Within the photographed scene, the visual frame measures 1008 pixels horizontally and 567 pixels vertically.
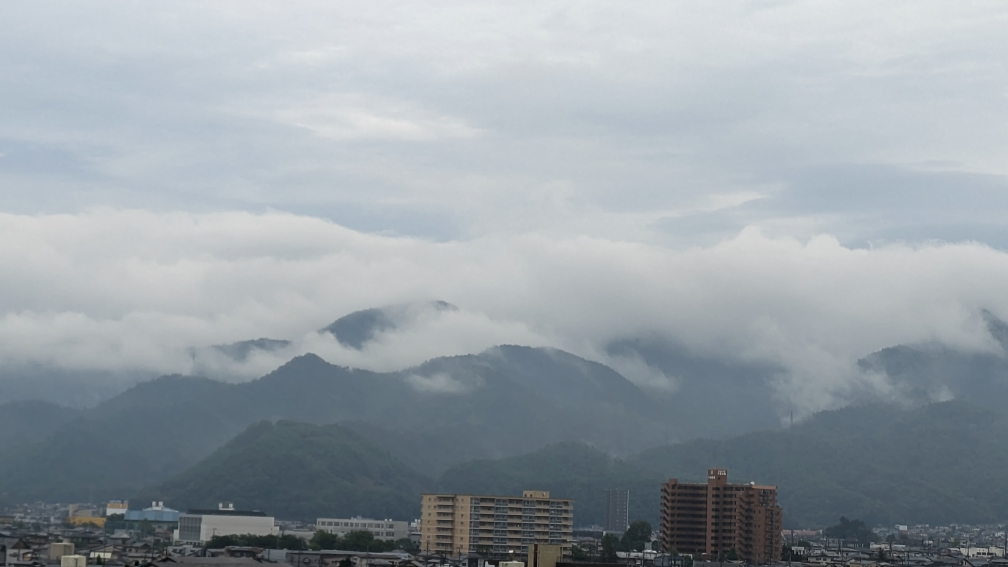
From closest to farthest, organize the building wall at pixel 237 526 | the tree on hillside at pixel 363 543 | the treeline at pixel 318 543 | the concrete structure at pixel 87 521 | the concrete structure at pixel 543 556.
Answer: the concrete structure at pixel 543 556 → the treeline at pixel 318 543 → the tree on hillside at pixel 363 543 → the concrete structure at pixel 87 521 → the building wall at pixel 237 526

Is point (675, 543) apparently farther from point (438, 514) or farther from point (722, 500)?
point (438, 514)

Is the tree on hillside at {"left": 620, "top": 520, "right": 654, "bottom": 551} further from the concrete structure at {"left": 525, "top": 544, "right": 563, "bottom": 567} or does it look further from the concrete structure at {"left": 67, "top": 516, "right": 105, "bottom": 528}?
the concrete structure at {"left": 525, "top": 544, "right": 563, "bottom": 567}

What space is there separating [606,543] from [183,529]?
180 feet

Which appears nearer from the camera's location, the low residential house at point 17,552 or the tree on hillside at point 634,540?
the low residential house at point 17,552

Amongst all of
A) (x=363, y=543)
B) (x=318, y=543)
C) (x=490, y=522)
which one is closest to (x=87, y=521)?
(x=318, y=543)

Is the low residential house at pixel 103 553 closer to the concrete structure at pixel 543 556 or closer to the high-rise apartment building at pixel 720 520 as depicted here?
the concrete structure at pixel 543 556

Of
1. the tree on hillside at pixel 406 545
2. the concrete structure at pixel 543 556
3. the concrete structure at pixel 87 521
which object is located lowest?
the tree on hillside at pixel 406 545

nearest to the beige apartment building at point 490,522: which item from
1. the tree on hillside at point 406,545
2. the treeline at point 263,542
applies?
the tree on hillside at point 406,545

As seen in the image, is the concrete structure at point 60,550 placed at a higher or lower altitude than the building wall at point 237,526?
lower

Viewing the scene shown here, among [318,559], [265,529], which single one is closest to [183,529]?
[265,529]

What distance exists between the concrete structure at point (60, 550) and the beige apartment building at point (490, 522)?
72.4 metres

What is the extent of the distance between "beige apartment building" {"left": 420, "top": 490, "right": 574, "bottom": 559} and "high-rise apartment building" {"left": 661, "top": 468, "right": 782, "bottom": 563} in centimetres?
1542

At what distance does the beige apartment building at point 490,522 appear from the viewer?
178 metres

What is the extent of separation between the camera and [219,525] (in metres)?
186
